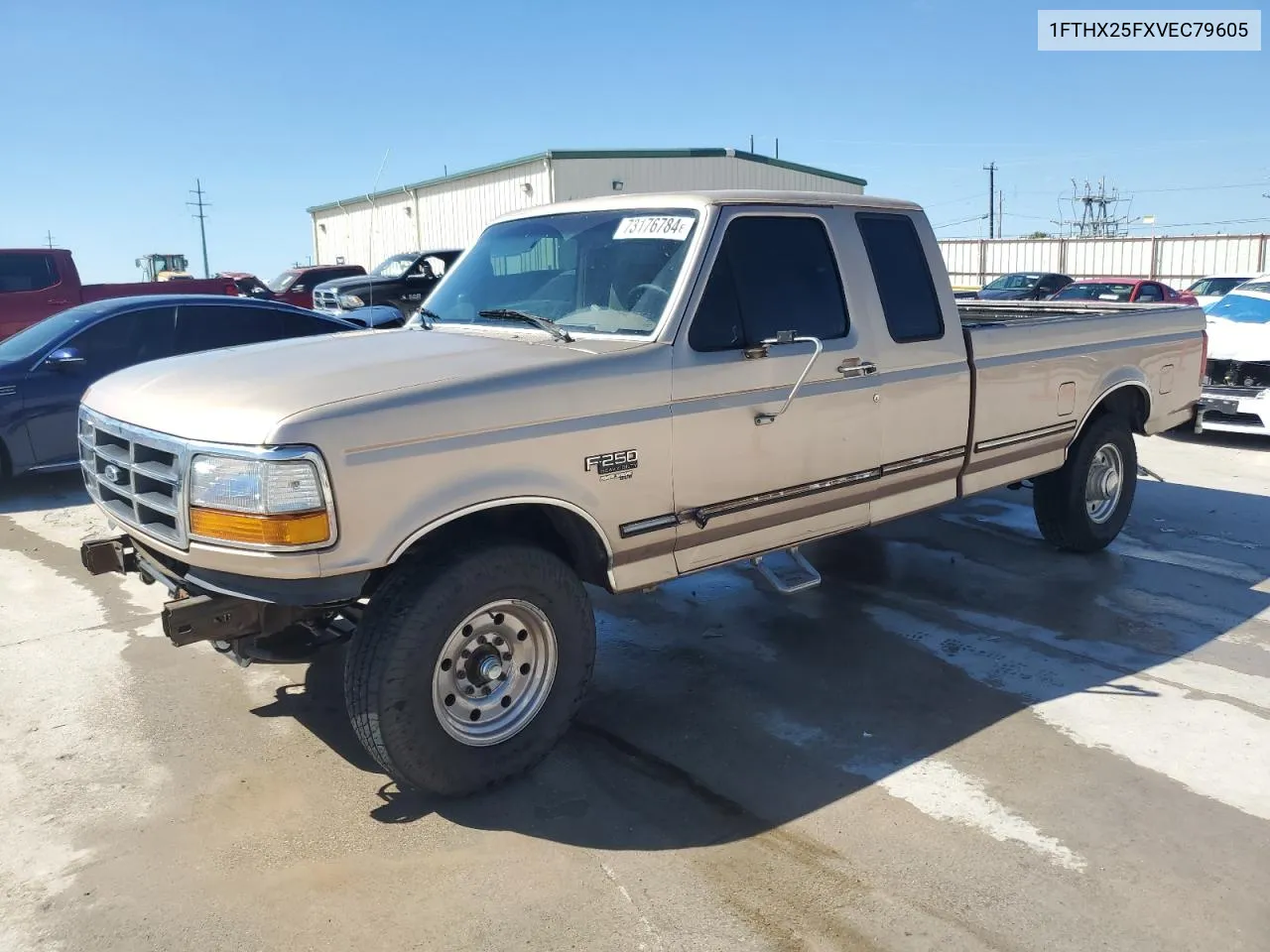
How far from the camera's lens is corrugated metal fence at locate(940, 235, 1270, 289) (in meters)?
32.2

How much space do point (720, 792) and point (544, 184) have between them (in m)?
23.7

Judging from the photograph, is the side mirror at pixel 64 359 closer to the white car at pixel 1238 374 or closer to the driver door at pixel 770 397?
the driver door at pixel 770 397

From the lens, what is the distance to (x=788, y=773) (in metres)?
3.81

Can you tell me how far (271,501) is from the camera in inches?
121

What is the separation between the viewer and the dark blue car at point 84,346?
26.8ft

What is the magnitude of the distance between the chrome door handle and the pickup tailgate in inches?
33.5

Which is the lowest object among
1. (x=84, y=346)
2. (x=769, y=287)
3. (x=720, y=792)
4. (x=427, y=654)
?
(x=720, y=792)

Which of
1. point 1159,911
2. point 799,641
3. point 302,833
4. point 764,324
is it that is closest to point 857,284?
point 764,324

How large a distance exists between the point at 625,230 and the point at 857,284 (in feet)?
3.78

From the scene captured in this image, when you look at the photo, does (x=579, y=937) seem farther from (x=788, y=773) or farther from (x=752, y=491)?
(x=752, y=491)

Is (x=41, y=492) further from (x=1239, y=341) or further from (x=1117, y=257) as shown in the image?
(x=1117, y=257)

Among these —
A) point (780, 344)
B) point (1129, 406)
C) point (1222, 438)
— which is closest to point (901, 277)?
point (780, 344)

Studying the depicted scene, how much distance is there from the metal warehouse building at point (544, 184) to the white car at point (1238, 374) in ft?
41.5

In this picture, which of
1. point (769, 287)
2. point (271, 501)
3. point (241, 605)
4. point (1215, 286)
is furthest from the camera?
point (1215, 286)
